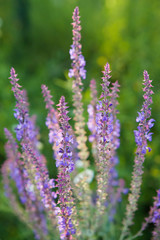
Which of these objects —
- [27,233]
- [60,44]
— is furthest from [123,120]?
→ [60,44]

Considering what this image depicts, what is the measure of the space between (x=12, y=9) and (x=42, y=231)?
6.18 meters

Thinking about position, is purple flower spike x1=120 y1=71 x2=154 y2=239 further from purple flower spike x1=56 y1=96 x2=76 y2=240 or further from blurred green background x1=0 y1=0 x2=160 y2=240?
blurred green background x1=0 y1=0 x2=160 y2=240

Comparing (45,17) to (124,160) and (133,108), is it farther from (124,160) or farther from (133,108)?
(124,160)

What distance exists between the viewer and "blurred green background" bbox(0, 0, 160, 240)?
307 centimetres

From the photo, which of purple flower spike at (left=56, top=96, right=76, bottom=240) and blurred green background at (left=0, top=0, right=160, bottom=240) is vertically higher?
blurred green background at (left=0, top=0, right=160, bottom=240)

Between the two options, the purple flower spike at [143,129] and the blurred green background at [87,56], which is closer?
the purple flower spike at [143,129]

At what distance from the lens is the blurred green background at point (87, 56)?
3066 millimetres

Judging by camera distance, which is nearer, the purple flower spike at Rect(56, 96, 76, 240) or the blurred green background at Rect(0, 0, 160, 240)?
the purple flower spike at Rect(56, 96, 76, 240)

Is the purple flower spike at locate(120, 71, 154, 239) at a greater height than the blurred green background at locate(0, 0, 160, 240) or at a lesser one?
lesser

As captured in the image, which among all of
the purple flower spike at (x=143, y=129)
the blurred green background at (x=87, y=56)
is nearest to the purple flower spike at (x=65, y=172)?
the purple flower spike at (x=143, y=129)

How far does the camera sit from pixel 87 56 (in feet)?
17.7

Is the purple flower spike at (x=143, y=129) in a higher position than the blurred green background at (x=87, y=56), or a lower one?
lower

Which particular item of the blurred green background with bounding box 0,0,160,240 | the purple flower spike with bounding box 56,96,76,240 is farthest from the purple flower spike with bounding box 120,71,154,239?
the blurred green background with bounding box 0,0,160,240

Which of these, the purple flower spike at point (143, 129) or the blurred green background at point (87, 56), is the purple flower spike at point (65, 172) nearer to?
the purple flower spike at point (143, 129)
